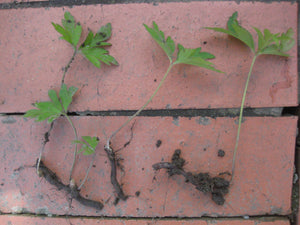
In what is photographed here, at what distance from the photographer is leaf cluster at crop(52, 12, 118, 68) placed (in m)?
0.79

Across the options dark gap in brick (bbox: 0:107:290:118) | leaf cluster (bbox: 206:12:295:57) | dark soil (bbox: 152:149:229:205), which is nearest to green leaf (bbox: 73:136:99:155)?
dark gap in brick (bbox: 0:107:290:118)

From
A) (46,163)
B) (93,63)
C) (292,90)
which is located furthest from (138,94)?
(292,90)

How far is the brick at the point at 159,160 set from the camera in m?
0.85

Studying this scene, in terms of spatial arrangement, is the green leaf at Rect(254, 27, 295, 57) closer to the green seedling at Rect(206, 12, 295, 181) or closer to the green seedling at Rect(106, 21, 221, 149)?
the green seedling at Rect(206, 12, 295, 181)

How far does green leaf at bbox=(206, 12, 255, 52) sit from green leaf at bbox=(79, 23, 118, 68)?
0.39m

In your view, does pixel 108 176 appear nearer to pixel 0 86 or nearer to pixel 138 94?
pixel 138 94

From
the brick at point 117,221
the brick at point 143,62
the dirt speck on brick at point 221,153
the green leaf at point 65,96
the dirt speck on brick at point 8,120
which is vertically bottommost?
the brick at point 117,221

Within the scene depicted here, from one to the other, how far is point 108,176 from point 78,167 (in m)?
0.13

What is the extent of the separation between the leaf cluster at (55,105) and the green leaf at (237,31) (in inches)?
23.4

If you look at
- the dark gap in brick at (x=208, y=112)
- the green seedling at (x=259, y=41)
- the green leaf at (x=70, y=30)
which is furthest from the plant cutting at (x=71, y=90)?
the green seedling at (x=259, y=41)

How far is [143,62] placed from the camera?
0.84 meters

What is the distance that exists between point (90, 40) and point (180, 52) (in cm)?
35

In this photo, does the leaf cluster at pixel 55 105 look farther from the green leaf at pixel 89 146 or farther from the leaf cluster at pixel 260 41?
the leaf cluster at pixel 260 41

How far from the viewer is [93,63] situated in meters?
0.79
